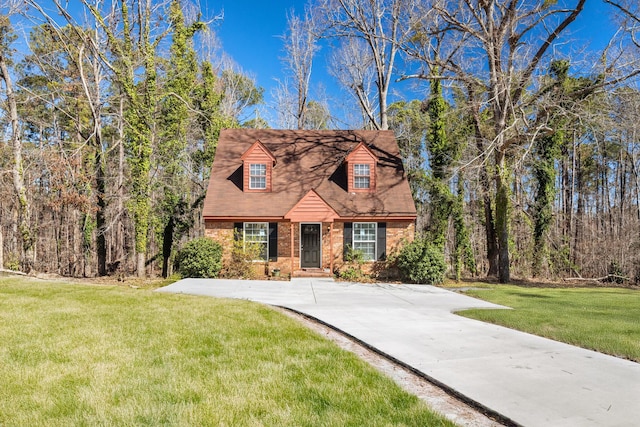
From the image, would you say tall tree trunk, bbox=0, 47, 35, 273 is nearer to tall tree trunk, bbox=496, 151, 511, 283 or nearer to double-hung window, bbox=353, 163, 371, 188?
double-hung window, bbox=353, 163, 371, 188

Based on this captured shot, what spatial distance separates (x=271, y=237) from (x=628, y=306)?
461 inches

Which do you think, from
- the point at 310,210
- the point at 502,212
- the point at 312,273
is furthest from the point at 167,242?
the point at 502,212

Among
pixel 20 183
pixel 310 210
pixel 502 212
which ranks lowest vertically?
pixel 502 212

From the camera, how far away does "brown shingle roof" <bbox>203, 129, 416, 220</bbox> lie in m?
15.7

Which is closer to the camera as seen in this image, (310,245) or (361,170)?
(310,245)

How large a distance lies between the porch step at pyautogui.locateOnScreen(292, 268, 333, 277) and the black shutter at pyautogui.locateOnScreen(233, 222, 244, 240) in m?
2.79

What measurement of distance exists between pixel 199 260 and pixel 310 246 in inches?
181

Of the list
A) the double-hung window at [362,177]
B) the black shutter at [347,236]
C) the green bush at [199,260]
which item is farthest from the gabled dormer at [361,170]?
the green bush at [199,260]

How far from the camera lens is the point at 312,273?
15406 millimetres

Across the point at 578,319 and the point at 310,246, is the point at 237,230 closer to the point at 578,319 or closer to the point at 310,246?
the point at 310,246

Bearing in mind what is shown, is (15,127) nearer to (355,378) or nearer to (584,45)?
(355,378)

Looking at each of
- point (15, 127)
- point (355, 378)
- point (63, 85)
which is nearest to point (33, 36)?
point (63, 85)

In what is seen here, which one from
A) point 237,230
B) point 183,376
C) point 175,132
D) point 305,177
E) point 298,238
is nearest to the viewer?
point 183,376

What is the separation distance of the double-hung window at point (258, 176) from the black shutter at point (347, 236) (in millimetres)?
4134
